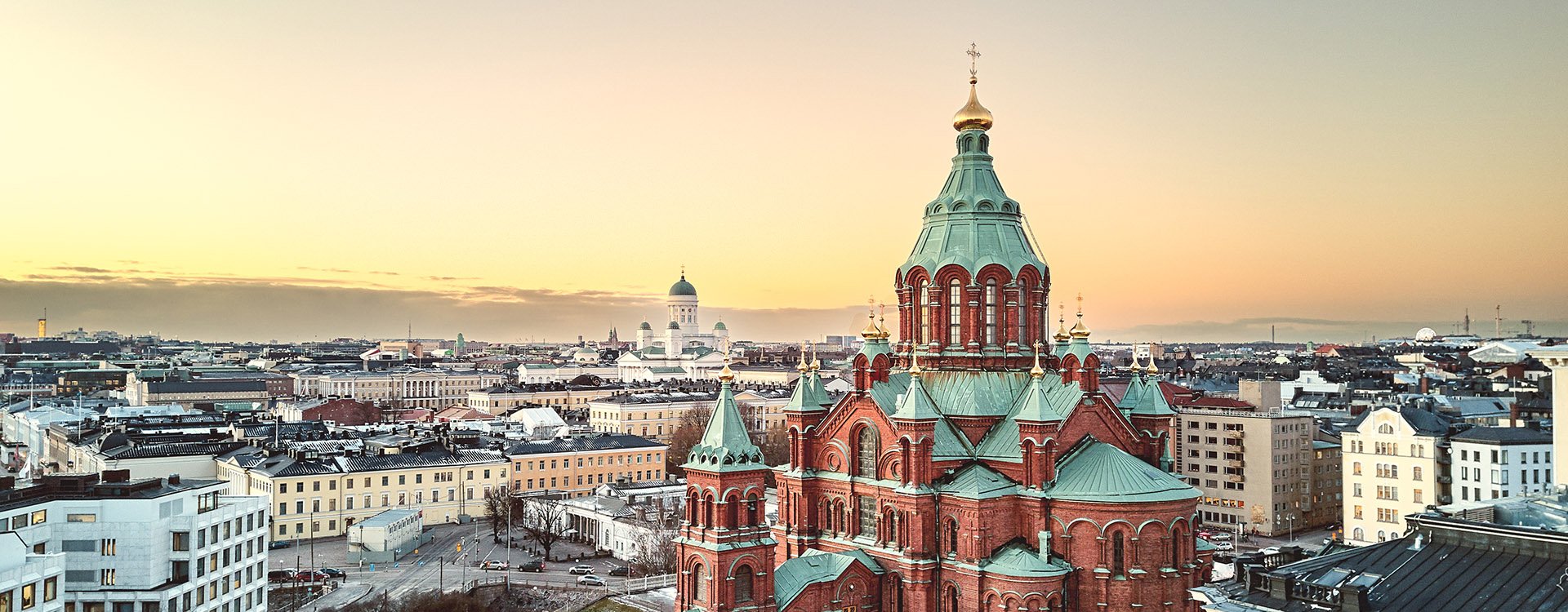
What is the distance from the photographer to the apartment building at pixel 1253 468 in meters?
94.7

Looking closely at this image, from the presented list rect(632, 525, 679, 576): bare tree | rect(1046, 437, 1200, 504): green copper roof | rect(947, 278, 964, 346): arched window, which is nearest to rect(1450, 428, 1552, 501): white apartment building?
rect(1046, 437, 1200, 504): green copper roof

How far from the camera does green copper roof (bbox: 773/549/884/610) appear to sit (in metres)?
43.6

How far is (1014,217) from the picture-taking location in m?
50.8

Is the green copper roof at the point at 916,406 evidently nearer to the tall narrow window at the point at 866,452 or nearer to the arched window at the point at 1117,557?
the tall narrow window at the point at 866,452

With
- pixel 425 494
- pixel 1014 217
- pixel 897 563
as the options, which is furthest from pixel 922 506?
pixel 425 494

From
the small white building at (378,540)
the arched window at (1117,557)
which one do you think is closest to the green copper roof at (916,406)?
the arched window at (1117,557)

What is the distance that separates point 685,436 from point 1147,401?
94372mm

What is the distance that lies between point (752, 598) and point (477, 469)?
210 feet

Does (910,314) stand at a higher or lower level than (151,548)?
higher

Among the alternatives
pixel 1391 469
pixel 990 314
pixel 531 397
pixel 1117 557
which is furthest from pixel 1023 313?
pixel 531 397

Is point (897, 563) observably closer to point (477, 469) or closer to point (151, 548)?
point (151, 548)

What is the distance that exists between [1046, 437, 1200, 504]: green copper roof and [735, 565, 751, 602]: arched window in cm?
1185

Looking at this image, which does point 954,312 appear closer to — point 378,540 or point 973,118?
point 973,118

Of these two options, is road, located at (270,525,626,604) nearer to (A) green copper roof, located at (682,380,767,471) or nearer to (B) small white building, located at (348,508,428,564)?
(B) small white building, located at (348,508,428,564)
